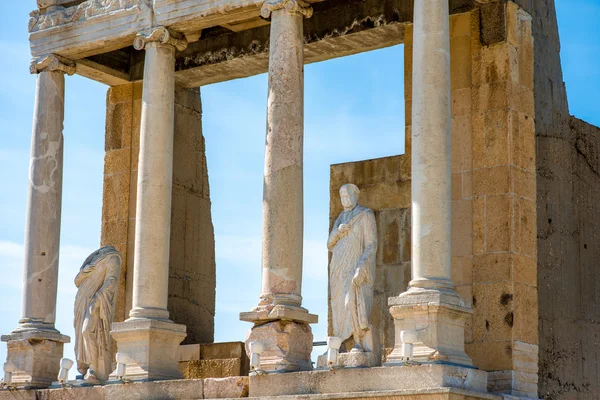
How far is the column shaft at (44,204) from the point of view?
2616cm

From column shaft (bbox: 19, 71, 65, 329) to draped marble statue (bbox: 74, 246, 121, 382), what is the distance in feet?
2.71

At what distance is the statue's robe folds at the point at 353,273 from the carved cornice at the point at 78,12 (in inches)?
242

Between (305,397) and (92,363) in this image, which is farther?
(92,363)

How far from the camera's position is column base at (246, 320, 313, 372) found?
72.8 feet

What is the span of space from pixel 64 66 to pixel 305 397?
9.33 meters

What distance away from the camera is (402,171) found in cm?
2520

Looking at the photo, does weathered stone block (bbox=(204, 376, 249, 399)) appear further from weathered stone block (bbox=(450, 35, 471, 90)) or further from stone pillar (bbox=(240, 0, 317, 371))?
weathered stone block (bbox=(450, 35, 471, 90))

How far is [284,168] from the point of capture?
2309cm

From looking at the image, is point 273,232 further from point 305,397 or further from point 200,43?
point 200,43

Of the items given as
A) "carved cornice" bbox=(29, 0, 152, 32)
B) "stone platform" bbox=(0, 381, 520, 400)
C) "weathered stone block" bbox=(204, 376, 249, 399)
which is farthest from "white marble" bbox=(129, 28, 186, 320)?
"weathered stone block" bbox=(204, 376, 249, 399)

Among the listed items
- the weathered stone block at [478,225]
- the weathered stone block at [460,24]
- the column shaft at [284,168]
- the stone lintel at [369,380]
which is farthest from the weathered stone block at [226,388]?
the weathered stone block at [460,24]

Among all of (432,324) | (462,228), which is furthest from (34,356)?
(432,324)

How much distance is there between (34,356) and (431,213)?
8.60m

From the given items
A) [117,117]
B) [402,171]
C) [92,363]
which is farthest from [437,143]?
[117,117]
